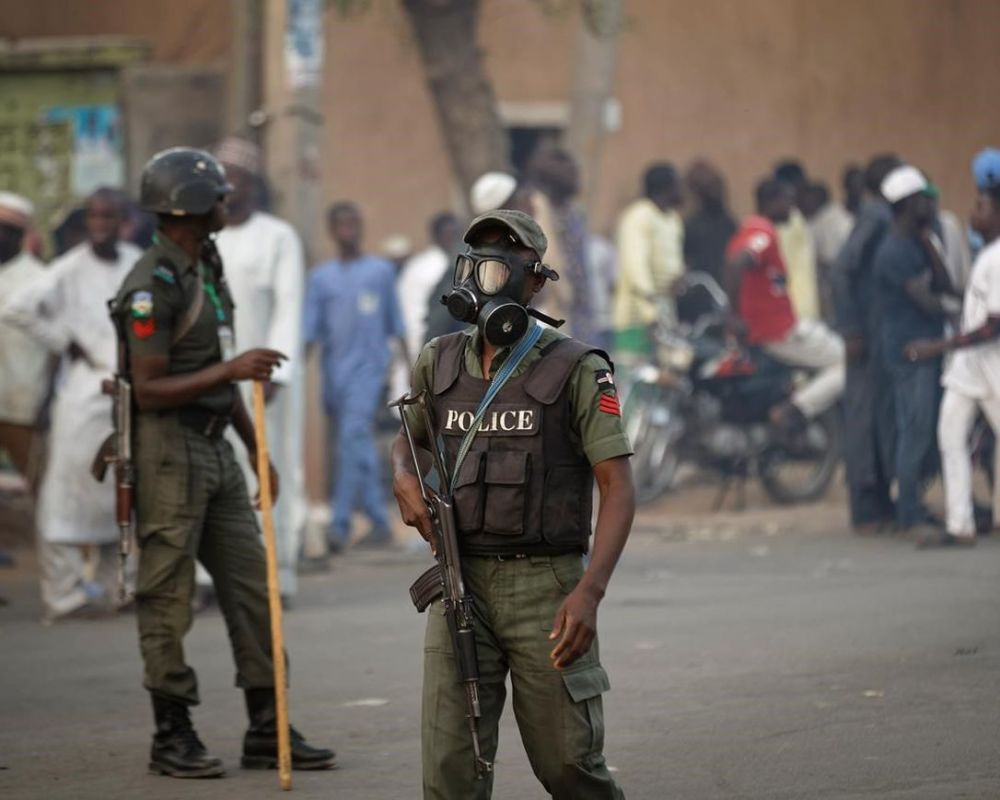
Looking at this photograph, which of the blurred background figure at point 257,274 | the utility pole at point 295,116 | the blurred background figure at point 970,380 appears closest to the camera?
the blurred background figure at point 257,274

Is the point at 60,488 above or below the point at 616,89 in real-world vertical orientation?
below

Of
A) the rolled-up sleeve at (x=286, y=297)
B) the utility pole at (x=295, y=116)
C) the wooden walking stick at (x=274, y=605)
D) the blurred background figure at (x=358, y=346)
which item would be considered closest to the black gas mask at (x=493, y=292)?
the wooden walking stick at (x=274, y=605)

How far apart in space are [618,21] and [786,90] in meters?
4.61

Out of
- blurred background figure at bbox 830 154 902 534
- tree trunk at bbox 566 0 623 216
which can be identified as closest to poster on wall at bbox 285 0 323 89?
blurred background figure at bbox 830 154 902 534

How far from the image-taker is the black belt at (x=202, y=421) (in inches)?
276

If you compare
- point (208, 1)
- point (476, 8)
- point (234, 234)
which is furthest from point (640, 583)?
point (208, 1)

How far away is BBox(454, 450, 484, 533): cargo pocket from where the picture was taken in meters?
4.98

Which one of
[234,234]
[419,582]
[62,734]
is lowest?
[62,734]

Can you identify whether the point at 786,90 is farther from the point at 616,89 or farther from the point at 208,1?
the point at 208,1

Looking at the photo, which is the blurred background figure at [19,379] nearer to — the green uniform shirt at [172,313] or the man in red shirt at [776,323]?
the green uniform shirt at [172,313]

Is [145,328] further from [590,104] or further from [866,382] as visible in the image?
[590,104]

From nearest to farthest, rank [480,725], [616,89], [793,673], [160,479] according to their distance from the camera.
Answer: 1. [480,725]
2. [160,479]
3. [793,673]
4. [616,89]

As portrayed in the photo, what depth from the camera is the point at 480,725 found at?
4.88 metres

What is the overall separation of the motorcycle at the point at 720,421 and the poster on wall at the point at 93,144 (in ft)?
13.4
